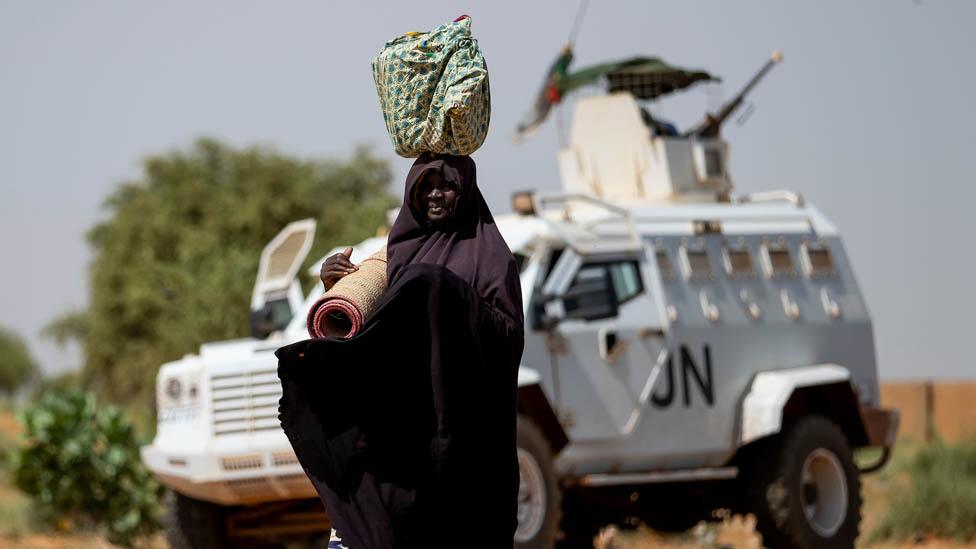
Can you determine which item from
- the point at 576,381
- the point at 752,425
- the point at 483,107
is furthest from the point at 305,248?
the point at 483,107

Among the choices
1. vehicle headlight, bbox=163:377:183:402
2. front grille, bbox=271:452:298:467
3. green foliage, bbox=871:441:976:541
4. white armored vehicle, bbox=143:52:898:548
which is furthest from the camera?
green foliage, bbox=871:441:976:541

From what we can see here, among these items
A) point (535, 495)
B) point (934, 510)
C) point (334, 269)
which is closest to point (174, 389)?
point (535, 495)

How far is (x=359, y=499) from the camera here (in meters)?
5.05

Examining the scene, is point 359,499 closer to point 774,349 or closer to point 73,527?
point 774,349

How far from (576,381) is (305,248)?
243 centimetres

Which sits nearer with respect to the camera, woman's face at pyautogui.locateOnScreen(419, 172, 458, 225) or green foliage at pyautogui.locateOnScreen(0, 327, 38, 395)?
woman's face at pyautogui.locateOnScreen(419, 172, 458, 225)

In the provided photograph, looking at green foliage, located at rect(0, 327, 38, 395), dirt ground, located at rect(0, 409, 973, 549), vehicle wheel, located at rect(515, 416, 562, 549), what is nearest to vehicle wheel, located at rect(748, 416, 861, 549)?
dirt ground, located at rect(0, 409, 973, 549)

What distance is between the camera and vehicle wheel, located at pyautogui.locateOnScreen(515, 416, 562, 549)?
33.2 feet

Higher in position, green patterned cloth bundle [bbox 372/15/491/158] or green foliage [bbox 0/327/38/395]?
green patterned cloth bundle [bbox 372/15/491/158]

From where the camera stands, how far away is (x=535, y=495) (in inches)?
400

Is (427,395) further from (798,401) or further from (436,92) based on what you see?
(798,401)

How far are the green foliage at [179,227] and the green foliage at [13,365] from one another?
24921 millimetres

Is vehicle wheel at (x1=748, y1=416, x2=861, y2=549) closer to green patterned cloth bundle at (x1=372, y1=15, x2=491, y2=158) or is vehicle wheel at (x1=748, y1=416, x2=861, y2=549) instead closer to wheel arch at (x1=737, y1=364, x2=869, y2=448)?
wheel arch at (x1=737, y1=364, x2=869, y2=448)

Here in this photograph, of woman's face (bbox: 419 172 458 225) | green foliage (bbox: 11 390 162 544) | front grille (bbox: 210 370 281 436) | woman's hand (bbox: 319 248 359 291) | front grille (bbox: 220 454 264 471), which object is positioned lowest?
green foliage (bbox: 11 390 162 544)
